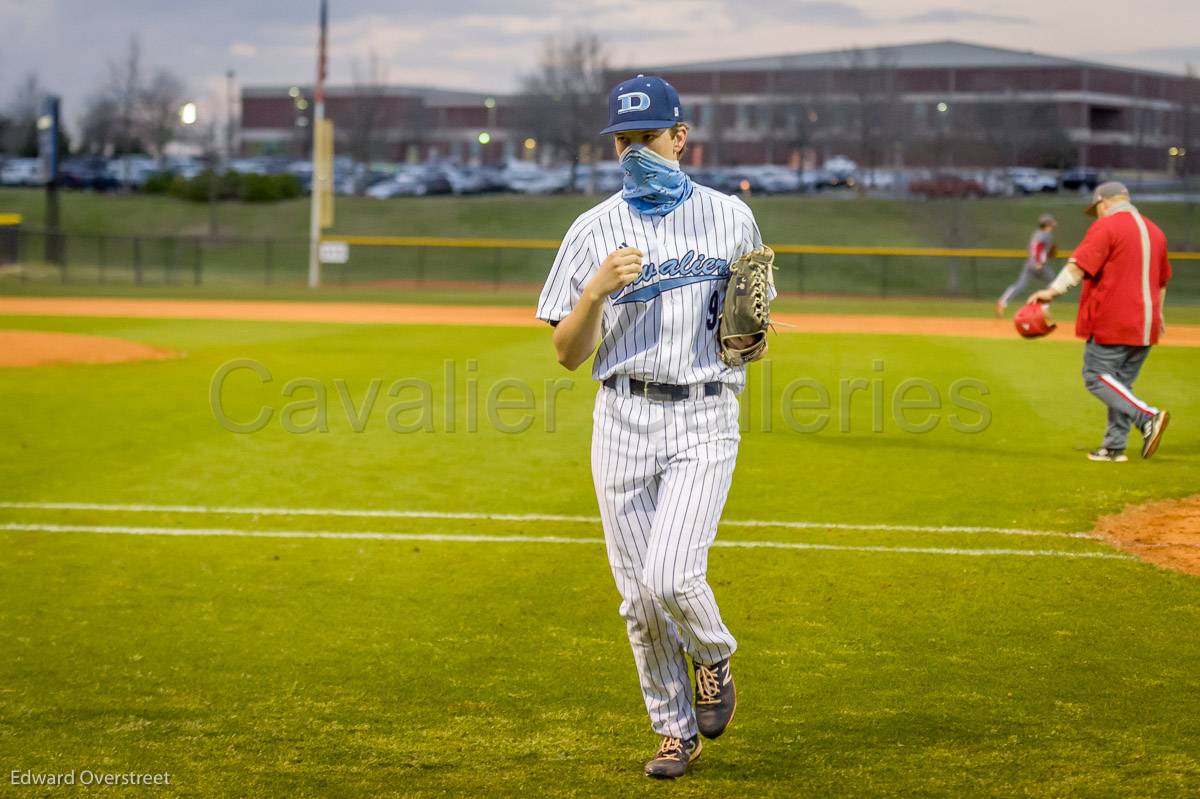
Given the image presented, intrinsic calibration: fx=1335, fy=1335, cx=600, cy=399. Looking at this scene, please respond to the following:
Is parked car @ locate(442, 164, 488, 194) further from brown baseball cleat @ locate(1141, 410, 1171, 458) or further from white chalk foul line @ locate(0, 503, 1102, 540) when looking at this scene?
white chalk foul line @ locate(0, 503, 1102, 540)

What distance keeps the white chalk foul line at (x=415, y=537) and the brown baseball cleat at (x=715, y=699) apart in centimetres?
323

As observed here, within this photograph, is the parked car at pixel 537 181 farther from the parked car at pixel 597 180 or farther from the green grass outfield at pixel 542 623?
the green grass outfield at pixel 542 623

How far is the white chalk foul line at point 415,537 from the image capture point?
7504 mm

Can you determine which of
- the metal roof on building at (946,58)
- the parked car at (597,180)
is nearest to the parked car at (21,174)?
the parked car at (597,180)

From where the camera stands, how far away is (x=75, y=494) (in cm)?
906

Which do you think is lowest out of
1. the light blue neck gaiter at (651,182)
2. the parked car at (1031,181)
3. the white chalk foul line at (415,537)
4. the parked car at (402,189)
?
the white chalk foul line at (415,537)

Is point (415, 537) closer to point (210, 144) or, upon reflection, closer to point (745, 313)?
point (745, 313)

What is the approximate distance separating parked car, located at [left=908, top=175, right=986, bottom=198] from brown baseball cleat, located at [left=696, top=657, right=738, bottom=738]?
53.3 metres

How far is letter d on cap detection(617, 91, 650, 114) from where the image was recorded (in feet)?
13.9

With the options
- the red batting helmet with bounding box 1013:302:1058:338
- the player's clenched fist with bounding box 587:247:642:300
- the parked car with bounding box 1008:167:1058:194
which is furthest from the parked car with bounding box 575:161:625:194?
the player's clenched fist with bounding box 587:247:642:300

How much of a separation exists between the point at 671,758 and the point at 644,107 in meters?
2.08

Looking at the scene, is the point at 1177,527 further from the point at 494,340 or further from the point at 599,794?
the point at 494,340
